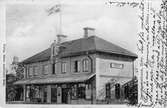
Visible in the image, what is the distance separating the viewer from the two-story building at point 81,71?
166 centimetres

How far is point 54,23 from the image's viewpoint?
1.75 meters

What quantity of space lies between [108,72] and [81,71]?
0.14 meters

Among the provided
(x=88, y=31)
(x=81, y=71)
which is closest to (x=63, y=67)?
(x=81, y=71)

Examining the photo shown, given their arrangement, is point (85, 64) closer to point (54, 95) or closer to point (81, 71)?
point (81, 71)

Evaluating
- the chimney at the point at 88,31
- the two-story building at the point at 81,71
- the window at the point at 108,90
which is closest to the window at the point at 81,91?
the two-story building at the point at 81,71

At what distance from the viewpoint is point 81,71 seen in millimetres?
1689

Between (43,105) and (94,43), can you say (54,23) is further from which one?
(43,105)

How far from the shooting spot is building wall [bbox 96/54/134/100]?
1.66 metres

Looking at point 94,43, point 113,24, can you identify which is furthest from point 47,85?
point 113,24

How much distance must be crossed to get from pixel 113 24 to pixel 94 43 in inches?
5.5

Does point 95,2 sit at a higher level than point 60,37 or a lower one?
higher

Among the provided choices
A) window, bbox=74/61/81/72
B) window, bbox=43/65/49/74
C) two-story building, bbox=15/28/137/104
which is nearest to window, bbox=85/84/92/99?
two-story building, bbox=15/28/137/104

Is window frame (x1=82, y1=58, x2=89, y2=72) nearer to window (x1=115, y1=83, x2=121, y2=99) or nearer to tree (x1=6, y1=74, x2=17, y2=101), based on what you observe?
window (x1=115, y1=83, x2=121, y2=99)

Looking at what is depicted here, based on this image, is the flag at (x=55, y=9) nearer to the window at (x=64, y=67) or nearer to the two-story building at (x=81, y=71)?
the two-story building at (x=81, y=71)
